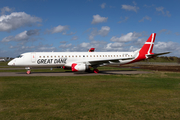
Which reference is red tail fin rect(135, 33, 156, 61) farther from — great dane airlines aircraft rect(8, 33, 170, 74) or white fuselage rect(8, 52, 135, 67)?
white fuselage rect(8, 52, 135, 67)

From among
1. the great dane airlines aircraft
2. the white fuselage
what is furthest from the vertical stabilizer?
the white fuselage

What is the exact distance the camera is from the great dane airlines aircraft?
24.0 meters

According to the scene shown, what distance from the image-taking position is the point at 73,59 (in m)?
25.9

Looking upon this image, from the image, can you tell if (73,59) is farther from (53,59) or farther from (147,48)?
(147,48)

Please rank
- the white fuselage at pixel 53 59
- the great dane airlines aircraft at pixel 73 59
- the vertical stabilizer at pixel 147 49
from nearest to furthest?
the great dane airlines aircraft at pixel 73 59, the white fuselage at pixel 53 59, the vertical stabilizer at pixel 147 49

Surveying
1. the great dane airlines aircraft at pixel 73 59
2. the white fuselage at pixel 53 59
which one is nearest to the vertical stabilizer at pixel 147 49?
the great dane airlines aircraft at pixel 73 59

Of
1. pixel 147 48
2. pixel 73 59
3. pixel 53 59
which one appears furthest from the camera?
pixel 147 48

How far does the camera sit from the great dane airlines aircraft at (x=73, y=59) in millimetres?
24016

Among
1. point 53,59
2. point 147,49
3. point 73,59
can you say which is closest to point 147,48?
point 147,49

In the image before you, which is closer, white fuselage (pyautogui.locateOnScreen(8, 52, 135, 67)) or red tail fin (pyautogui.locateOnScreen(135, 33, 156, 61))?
white fuselage (pyautogui.locateOnScreen(8, 52, 135, 67))

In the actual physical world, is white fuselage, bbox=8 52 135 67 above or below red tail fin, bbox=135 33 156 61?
below

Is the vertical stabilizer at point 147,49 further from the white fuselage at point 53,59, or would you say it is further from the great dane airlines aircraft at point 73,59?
the white fuselage at point 53,59

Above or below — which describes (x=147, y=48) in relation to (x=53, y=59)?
above

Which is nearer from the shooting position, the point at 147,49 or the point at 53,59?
the point at 53,59
